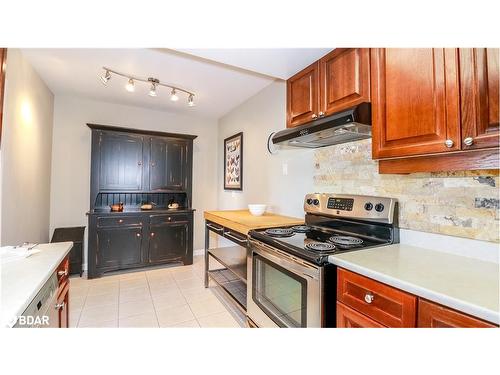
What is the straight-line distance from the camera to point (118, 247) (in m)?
3.07

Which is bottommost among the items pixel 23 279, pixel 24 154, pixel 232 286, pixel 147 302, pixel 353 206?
pixel 147 302

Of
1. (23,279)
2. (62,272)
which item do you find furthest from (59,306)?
(23,279)

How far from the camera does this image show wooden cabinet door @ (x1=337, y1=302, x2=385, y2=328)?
944 millimetres

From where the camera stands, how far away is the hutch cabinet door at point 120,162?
3.15 m

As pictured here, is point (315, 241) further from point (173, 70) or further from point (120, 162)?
point (120, 162)

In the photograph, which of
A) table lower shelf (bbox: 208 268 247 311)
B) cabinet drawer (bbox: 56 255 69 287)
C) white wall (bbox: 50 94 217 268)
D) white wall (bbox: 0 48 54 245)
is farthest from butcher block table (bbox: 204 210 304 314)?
white wall (bbox: 50 94 217 268)

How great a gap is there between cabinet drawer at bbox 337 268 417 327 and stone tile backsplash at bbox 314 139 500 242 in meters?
0.61

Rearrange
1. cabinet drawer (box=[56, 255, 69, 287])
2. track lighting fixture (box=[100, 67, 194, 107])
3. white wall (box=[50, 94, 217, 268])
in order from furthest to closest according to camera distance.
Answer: white wall (box=[50, 94, 217, 268])
track lighting fixture (box=[100, 67, 194, 107])
cabinet drawer (box=[56, 255, 69, 287])

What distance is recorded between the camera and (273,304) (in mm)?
1538

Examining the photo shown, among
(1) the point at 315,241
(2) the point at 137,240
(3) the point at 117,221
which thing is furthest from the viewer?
(2) the point at 137,240

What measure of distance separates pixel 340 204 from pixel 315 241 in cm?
42

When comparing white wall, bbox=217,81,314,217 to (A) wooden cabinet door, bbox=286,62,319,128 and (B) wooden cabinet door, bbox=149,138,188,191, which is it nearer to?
(A) wooden cabinet door, bbox=286,62,319,128
